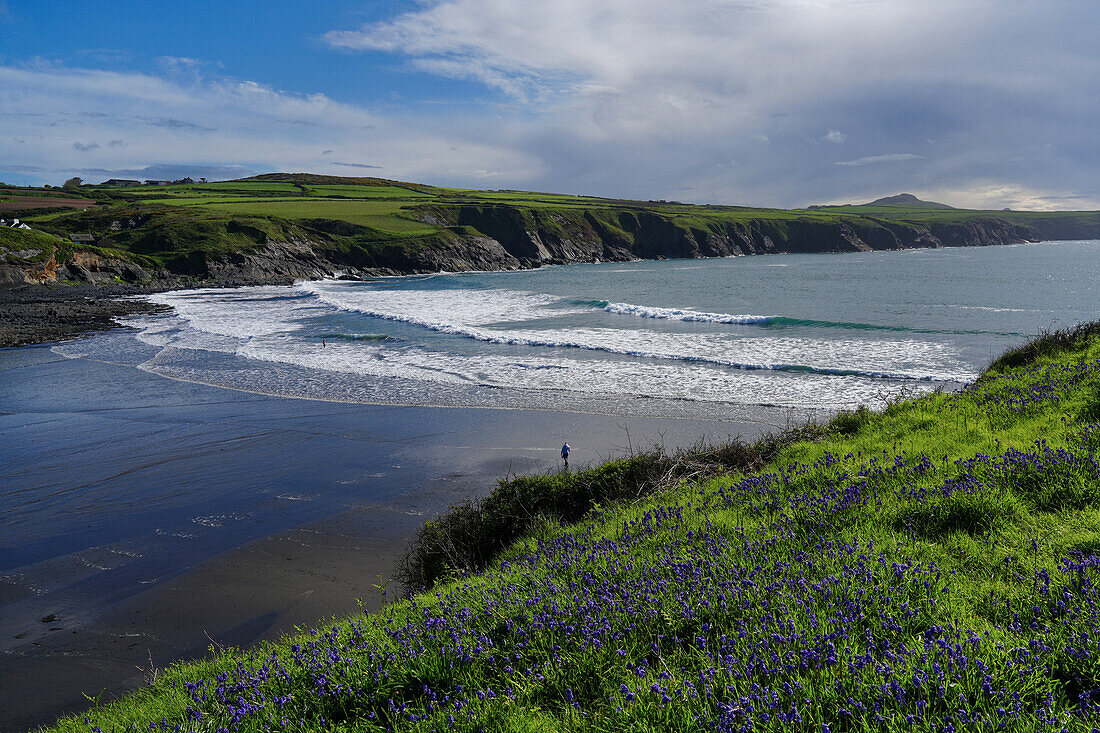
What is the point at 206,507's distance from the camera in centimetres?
1043

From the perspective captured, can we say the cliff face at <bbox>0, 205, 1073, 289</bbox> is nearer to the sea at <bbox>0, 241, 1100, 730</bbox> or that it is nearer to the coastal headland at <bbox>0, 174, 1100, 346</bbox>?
the coastal headland at <bbox>0, 174, 1100, 346</bbox>

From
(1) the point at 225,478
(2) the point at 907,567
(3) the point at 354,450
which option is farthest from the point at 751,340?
(2) the point at 907,567

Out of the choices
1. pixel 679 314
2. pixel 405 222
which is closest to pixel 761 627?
pixel 679 314

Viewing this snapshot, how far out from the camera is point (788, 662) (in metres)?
3.01

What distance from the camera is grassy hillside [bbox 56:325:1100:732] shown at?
9.02 feet

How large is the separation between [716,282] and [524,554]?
65.6 meters

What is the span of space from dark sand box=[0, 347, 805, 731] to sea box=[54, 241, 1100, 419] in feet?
7.55

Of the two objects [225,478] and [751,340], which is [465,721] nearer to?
[225,478]

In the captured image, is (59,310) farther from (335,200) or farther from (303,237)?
(335,200)

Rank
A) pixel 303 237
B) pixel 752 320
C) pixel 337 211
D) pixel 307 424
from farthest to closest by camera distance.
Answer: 1. pixel 337 211
2. pixel 303 237
3. pixel 752 320
4. pixel 307 424

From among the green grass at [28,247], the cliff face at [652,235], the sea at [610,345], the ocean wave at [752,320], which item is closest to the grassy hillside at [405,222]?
the cliff face at [652,235]

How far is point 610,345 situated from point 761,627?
24307 millimetres

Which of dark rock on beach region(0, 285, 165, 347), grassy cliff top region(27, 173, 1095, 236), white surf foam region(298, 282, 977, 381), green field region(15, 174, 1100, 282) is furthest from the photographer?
grassy cliff top region(27, 173, 1095, 236)

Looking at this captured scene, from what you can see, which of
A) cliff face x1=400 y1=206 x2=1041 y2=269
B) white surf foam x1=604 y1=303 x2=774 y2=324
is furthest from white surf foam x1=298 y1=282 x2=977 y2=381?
cliff face x1=400 y1=206 x2=1041 y2=269
